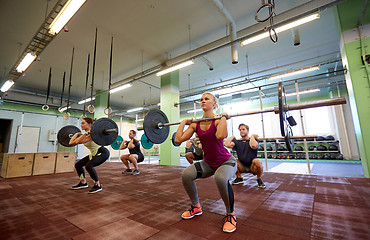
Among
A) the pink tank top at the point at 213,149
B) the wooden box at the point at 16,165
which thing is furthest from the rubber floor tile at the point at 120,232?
the wooden box at the point at 16,165

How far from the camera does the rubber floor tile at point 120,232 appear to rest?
1.37 m

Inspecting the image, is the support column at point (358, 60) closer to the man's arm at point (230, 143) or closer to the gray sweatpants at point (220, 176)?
the man's arm at point (230, 143)

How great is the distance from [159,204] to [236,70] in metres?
6.84

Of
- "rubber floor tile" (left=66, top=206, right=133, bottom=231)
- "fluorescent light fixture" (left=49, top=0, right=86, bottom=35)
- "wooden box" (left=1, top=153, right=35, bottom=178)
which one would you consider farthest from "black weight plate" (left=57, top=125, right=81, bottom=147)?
"rubber floor tile" (left=66, top=206, right=133, bottom=231)

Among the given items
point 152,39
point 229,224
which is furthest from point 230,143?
point 152,39

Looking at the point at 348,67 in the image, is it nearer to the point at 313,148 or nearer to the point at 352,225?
the point at 352,225

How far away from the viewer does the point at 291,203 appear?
210cm

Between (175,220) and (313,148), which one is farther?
(313,148)

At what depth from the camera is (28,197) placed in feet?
8.51

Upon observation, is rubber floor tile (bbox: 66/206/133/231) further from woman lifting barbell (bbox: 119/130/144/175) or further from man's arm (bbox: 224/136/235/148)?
woman lifting barbell (bbox: 119/130/144/175)

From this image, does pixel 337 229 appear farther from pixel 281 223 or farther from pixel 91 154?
pixel 91 154

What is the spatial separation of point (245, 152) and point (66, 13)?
404cm

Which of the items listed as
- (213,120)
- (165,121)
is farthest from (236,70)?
(213,120)

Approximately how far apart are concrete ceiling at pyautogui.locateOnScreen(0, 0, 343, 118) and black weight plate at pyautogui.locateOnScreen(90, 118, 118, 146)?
2.89 metres
